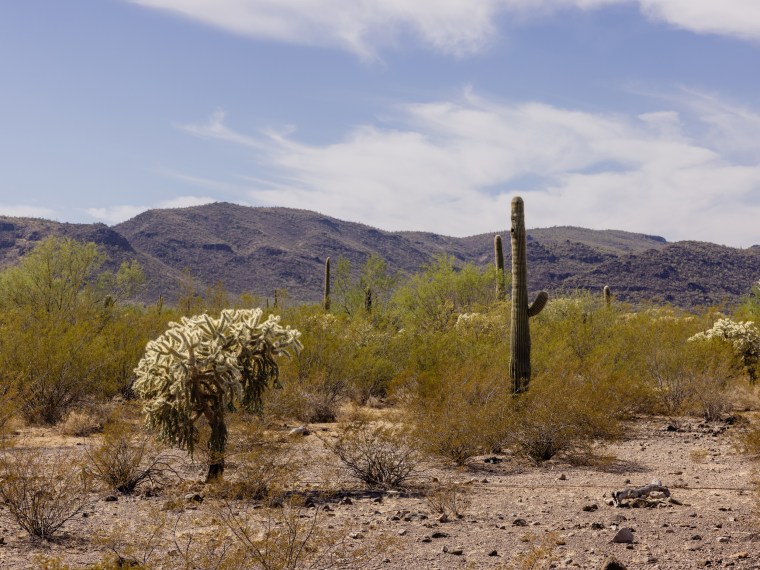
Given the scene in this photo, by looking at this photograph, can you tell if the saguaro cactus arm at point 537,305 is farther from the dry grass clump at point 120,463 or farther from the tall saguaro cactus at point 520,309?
the dry grass clump at point 120,463

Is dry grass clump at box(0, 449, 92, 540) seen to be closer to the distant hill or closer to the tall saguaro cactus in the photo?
the tall saguaro cactus

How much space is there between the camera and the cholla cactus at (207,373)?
9.56 m

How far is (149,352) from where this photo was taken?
970cm

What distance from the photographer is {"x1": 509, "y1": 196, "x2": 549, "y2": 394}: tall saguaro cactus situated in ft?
50.2

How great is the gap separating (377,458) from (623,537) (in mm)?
3781

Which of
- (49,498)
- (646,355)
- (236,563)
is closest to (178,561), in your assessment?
(236,563)

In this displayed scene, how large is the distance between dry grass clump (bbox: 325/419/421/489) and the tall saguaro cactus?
4.39 metres

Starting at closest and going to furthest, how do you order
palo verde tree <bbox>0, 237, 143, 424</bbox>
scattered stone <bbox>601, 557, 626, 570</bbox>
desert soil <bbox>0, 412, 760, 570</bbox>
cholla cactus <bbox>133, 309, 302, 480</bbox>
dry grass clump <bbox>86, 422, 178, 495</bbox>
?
scattered stone <bbox>601, 557, 626, 570</bbox> < desert soil <bbox>0, 412, 760, 570</bbox> < cholla cactus <bbox>133, 309, 302, 480</bbox> < dry grass clump <bbox>86, 422, 178, 495</bbox> < palo verde tree <bbox>0, 237, 143, 424</bbox>

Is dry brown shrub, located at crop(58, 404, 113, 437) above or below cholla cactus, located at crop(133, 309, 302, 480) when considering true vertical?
below

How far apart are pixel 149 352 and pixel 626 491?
577 centimetres

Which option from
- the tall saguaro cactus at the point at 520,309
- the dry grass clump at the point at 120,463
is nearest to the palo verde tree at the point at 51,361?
the dry grass clump at the point at 120,463

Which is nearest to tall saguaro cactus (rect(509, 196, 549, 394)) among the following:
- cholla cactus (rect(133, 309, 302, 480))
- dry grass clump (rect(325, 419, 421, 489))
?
dry grass clump (rect(325, 419, 421, 489))

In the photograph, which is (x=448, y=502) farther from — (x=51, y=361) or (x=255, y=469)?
(x=51, y=361)

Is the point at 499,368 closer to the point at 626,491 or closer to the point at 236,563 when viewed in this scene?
the point at 626,491
